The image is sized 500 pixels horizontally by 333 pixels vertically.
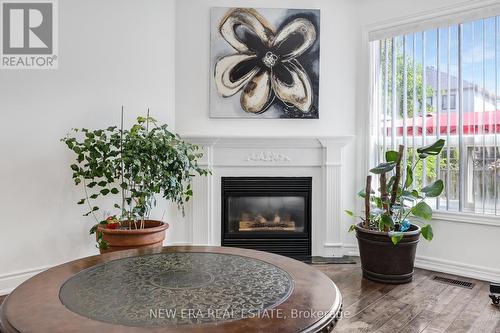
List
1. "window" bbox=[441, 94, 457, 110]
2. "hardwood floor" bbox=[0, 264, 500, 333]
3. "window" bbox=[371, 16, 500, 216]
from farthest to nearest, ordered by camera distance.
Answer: "window" bbox=[441, 94, 457, 110] < "window" bbox=[371, 16, 500, 216] < "hardwood floor" bbox=[0, 264, 500, 333]

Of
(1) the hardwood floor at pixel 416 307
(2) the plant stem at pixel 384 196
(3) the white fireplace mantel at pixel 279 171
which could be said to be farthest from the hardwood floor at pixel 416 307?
(3) the white fireplace mantel at pixel 279 171

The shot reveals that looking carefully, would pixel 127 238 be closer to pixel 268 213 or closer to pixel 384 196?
pixel 268 213

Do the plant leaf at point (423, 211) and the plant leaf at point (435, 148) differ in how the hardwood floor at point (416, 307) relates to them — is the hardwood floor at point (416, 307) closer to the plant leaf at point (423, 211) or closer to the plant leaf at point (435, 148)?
the plant leaf at point (423, 211)

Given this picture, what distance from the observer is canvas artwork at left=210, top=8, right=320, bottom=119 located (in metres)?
3.77

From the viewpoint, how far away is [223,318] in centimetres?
95

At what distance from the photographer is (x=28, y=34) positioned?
3.05m

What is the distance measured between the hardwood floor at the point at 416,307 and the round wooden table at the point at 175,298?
1.16 m

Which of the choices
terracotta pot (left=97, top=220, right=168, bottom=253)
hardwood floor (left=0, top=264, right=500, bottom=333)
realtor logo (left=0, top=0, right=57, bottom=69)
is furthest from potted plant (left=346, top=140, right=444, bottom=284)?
realtor logo (left=0, top=0, right=57, bottom=69)

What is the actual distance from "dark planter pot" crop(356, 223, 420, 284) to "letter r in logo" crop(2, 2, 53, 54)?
10.2ft

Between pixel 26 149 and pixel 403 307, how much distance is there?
119 inches

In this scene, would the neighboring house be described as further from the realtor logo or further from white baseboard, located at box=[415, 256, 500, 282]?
the realtor logo

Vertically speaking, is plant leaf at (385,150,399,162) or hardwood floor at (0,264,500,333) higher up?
plant leaf at (385,150,399,162)

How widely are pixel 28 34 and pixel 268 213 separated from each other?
274 centimetres

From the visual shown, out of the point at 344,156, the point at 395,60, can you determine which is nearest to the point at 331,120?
the point at 344,156
